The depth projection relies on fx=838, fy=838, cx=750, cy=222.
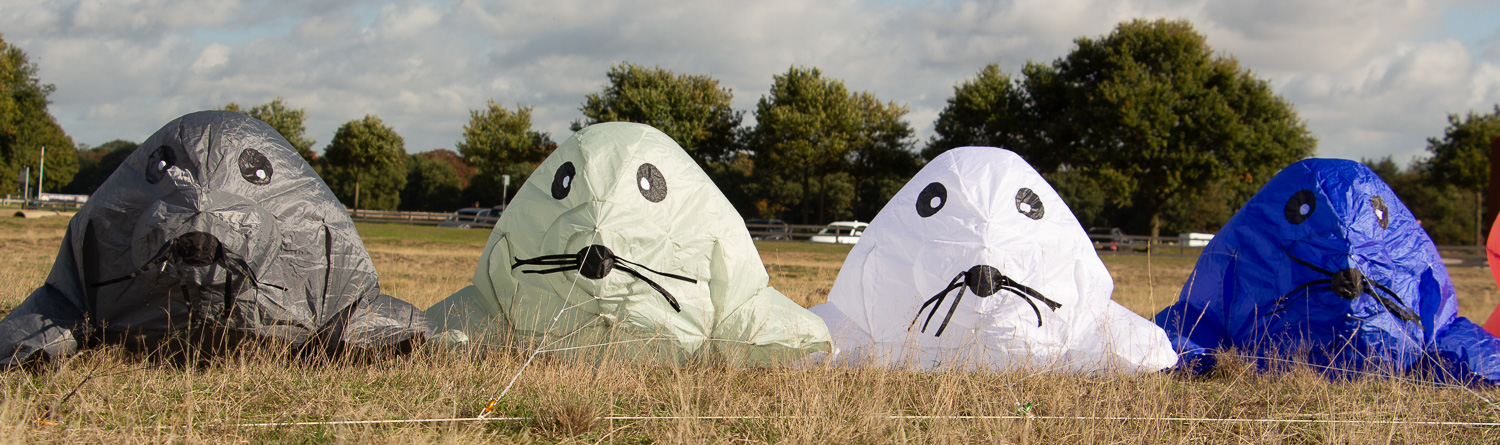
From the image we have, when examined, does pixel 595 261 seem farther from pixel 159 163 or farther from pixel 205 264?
pixel 159 163

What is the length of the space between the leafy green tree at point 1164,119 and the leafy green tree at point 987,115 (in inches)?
49.4

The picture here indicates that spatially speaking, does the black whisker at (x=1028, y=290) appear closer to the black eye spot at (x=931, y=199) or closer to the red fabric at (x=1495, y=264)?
the black eye spot at (x=931, y=199)

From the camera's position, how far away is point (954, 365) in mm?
4594

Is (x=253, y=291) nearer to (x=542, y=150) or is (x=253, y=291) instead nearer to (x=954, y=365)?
(x=954, y=365)

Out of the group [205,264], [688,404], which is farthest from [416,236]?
[688,404]

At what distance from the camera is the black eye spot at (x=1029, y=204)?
505 centimetres

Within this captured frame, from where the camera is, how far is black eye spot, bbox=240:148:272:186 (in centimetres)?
428

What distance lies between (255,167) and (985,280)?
3.94 metres

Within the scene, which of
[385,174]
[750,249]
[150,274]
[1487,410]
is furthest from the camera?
[385,174]

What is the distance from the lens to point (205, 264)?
3.99 metres

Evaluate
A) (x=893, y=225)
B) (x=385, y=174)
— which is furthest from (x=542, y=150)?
(x=893, y=225)

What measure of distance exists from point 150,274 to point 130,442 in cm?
127

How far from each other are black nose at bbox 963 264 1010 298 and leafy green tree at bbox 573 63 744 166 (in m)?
24.7

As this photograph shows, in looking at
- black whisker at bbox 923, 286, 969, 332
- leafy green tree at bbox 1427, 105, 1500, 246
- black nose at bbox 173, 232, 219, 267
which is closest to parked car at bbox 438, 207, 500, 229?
black nose at bbox 173, 232, 219, 267
